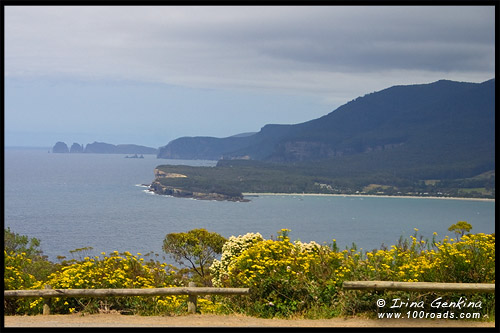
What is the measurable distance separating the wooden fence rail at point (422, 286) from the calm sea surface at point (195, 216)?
2694 inches

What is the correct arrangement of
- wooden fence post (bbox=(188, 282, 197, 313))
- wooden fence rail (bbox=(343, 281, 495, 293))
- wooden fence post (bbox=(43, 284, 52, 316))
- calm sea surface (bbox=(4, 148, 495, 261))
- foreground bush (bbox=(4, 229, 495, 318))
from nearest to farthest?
wooden fence rail (bbox=(343, 281, 495, 293)), foreground bush (bbox=(4, 229, 495, 318)), wooden fence post (bbox=(188, 282, 197, 313)), wooden fence post (bbox=(43, 284, 52, 316)), calm sea surface (bbox=(4, 148, 495, 261))

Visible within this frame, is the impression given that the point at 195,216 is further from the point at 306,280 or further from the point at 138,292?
the point at 138,292

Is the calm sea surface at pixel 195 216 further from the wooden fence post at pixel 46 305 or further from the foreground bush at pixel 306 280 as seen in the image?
the wooden fence post at pixel 46 305

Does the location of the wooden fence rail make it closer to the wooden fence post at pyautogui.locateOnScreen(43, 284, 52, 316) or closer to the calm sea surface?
the wooden fence post at pyautogui.locateOnScreen(43, 284, 52, 316)

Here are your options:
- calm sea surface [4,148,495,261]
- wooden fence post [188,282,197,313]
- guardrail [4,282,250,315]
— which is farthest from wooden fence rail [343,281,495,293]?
calm sea surface [4,148,495,261]

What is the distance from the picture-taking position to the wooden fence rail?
7.34 meters

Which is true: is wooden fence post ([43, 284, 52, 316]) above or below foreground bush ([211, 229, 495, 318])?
below

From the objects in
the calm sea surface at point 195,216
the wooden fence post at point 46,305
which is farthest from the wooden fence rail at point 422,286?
the calm sea surface at point 195,216

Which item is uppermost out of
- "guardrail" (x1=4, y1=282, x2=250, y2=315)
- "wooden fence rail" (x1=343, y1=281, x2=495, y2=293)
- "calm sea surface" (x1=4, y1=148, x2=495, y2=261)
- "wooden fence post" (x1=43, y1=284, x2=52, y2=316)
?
"wooden fence rail" (x1=343, y1=281, x2=495, y2=293)

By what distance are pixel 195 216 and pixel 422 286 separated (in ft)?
396

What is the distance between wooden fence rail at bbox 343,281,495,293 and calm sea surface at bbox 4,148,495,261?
224 feet

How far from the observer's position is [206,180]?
→ 189 metres

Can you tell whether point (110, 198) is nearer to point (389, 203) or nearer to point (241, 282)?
point (389, 203)
